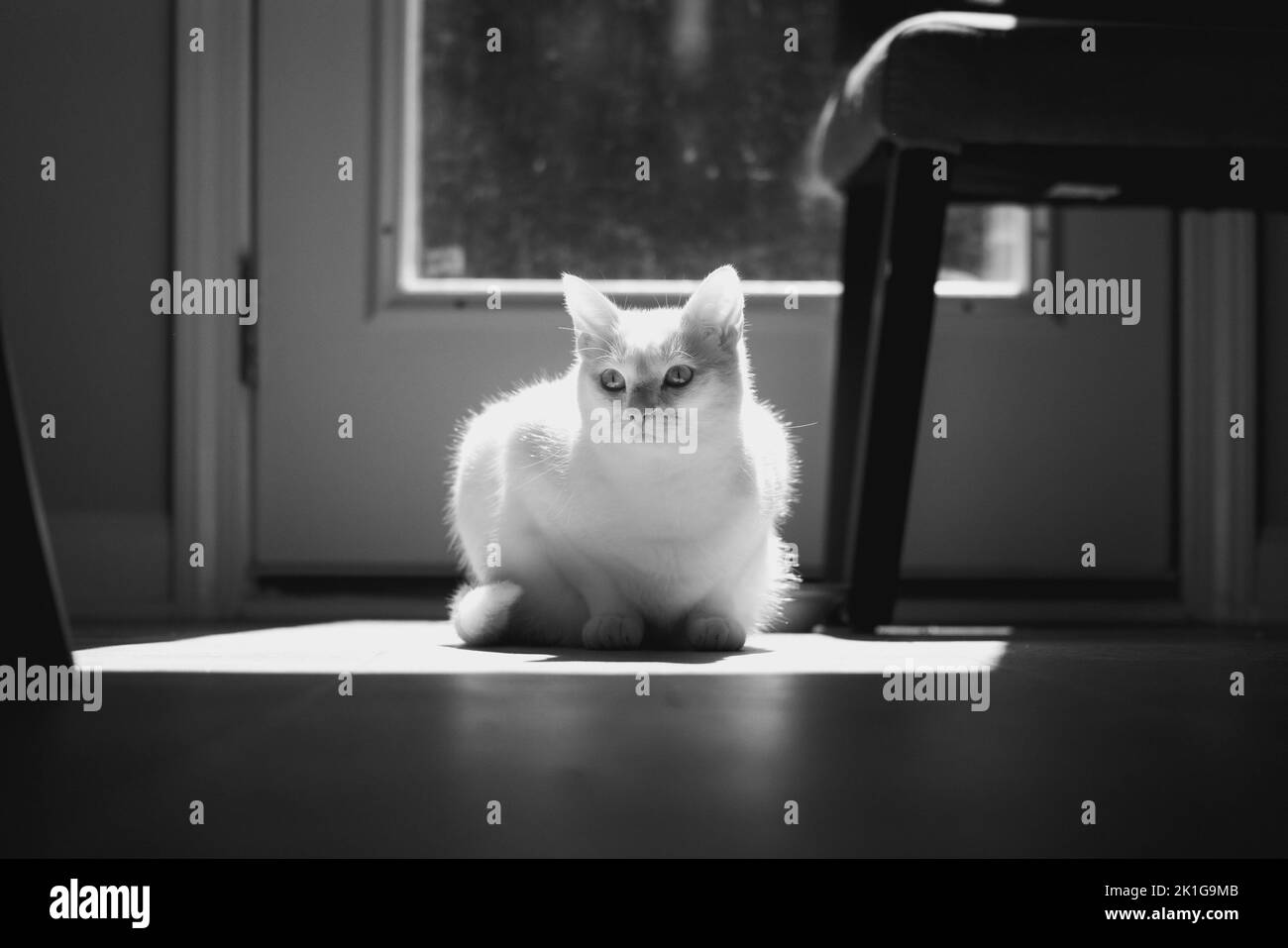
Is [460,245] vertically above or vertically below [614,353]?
above

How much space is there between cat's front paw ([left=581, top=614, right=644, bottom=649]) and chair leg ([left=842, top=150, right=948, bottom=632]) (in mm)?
370

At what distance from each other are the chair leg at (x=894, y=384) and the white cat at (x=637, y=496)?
0.61ft

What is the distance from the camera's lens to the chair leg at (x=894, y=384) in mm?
1334

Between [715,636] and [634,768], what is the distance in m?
0.47

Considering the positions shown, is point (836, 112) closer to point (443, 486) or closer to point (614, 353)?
point (614, 353)

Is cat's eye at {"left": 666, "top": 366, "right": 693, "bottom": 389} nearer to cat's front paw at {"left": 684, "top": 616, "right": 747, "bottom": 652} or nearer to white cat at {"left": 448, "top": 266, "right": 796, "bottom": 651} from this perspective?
white cat at {"left": 448, "top": 266, "right": 796, "bottom": 651}

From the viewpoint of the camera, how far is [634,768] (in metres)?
0.71

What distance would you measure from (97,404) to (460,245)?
0.57 m

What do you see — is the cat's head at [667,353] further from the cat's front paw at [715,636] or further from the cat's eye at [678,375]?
the cat's front paw at [715,636]

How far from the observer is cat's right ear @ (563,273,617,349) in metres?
1.20

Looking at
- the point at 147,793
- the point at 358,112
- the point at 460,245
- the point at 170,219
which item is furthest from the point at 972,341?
the point at 147,793

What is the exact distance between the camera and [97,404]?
1783mm

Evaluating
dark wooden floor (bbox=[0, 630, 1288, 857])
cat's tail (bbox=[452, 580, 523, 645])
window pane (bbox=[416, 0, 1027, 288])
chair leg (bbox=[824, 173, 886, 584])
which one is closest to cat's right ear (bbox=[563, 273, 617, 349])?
cat's tail (bbox=[452, 580, 523, 645])

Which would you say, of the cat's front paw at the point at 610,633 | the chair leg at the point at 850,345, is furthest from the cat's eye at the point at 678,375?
the chair leg at the point at 850,345
